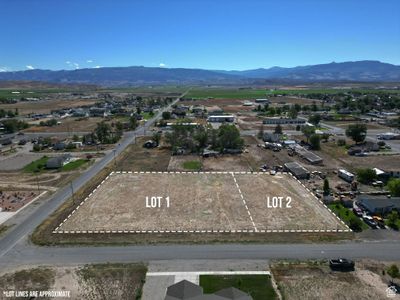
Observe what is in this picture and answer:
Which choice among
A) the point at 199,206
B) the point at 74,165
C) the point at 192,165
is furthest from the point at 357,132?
the point at 74,165

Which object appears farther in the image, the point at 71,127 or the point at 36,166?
the point at 71,127

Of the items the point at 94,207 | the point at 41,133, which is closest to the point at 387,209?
the point at 94,207

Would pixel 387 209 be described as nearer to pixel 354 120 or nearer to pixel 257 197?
pixel 257 197

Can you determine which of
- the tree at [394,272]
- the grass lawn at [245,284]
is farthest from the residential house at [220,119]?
the tree at [394,272]

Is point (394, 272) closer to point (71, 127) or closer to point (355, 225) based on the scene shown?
point (355, 225)

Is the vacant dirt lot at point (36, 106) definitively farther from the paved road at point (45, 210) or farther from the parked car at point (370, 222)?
Result: the parked car at point (370, 222)

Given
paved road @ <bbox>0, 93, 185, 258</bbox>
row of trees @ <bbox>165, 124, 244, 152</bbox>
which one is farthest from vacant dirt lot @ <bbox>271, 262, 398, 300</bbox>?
row of trees @ <bbox>165, 124, 244, 152</bbox>
